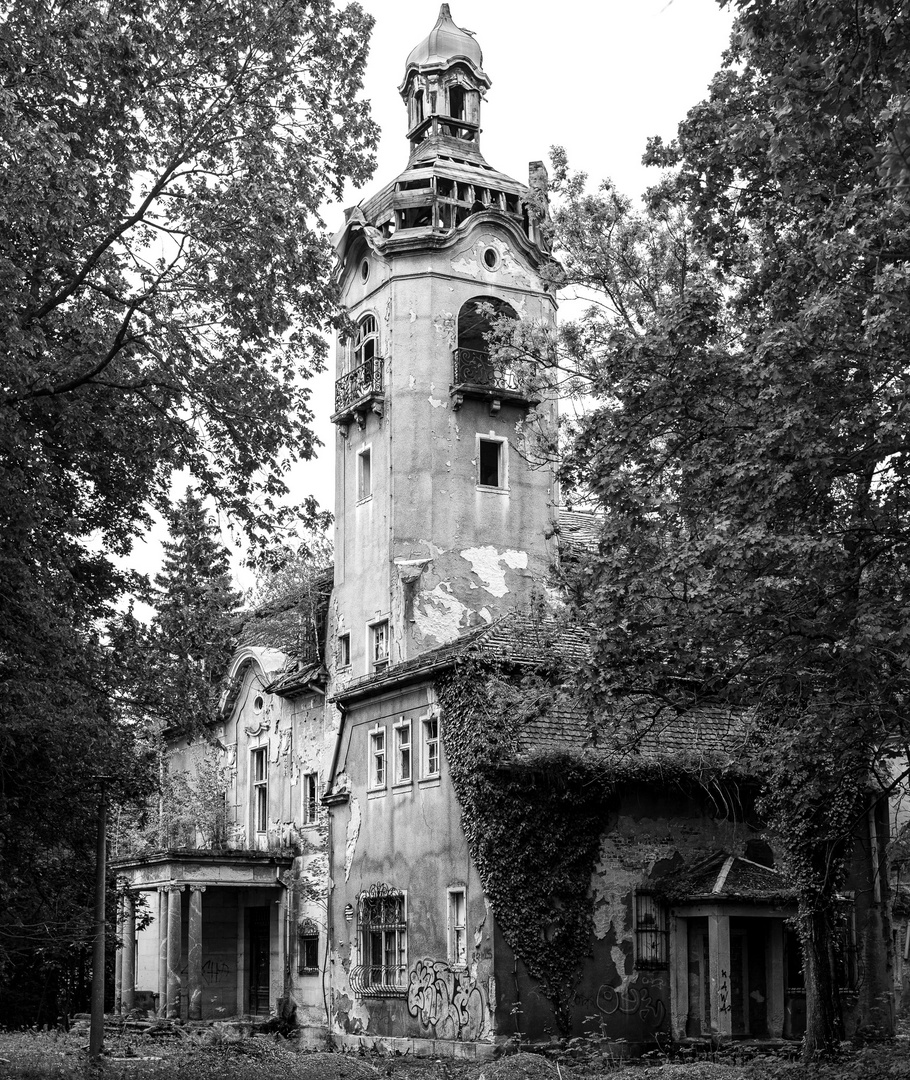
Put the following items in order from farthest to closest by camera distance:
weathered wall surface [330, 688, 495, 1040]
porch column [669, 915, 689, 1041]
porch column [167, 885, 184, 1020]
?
porch column [167, 885, 184, 1020] < porch column [669, 915, 689, 1041] < weathered wall surface [330, 688, 495, 1040]

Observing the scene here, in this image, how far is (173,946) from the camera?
39.8 meters

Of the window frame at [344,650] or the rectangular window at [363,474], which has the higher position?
the rectangular window at [363,474]

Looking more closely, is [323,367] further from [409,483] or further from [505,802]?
[409,483]

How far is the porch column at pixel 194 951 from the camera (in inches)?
1572

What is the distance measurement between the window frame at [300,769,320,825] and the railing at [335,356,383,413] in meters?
10.8

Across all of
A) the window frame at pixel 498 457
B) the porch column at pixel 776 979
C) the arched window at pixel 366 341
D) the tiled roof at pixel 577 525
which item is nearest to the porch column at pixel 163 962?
the window frame at pixel 498 457

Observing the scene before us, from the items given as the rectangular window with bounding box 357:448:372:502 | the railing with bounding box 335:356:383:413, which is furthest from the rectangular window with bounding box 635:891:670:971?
the railing with bounding box 335:356:383:413

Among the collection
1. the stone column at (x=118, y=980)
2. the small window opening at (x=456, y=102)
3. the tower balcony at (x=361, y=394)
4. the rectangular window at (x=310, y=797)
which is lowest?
the stone column at (x=118, y=980)

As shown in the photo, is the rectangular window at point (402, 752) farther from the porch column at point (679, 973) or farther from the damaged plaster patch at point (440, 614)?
the porch column at point (679, 973)

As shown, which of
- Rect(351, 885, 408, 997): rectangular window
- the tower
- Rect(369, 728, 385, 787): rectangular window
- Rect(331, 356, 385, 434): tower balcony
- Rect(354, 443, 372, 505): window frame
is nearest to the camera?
Rect(351, 885, 408, 997): rectangular window

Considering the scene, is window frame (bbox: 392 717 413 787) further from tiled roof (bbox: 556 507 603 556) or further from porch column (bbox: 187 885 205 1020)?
porch column (bbox: 187 885 205 1020)

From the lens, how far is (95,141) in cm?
1686

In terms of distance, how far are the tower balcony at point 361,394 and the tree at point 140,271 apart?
18572 mm

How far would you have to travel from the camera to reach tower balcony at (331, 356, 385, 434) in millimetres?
38469
